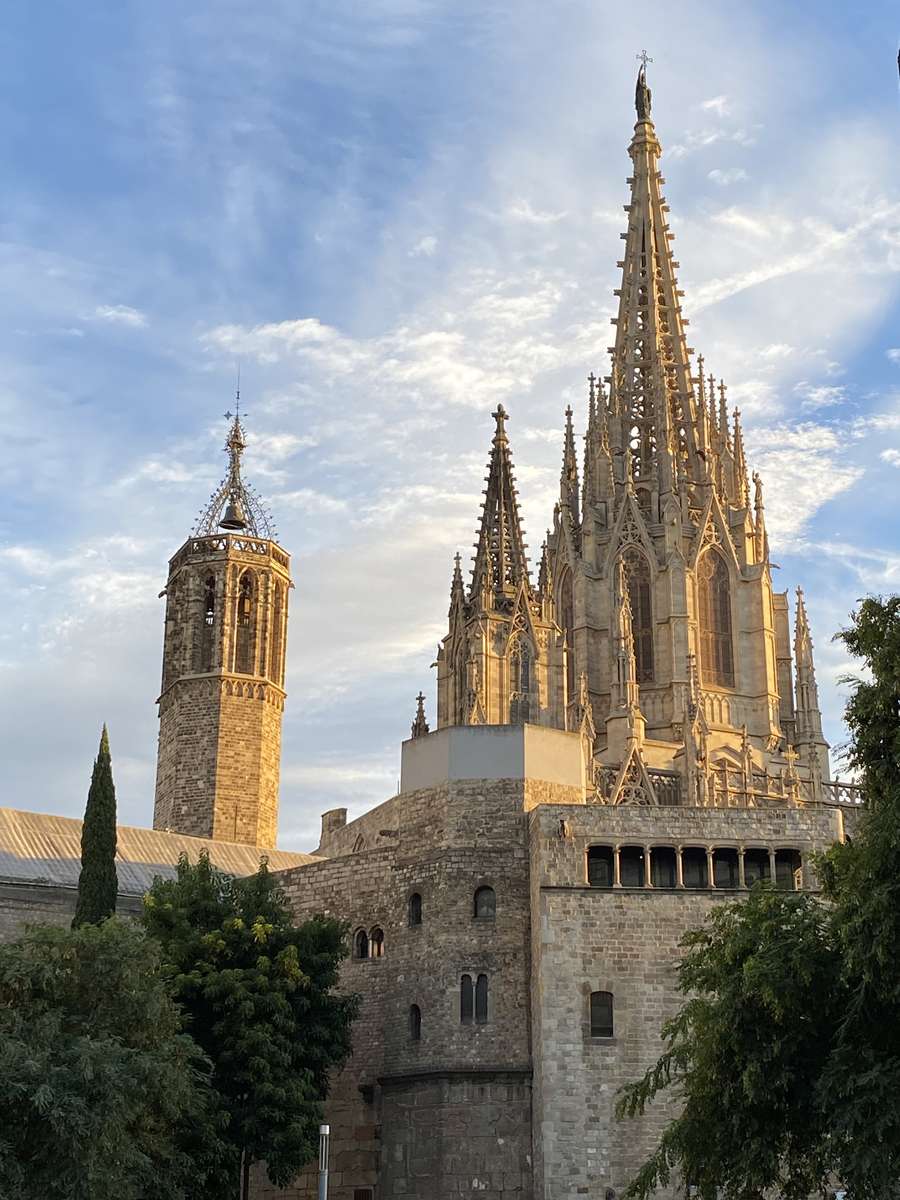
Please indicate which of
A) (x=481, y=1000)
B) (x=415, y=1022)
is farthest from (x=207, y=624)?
(x=481, y=1000)

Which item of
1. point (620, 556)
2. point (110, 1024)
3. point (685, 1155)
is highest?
point (620, 556)

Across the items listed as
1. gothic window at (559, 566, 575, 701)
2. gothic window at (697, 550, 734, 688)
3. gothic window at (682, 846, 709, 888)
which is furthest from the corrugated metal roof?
gothic window at (697, 550, 734, 688)

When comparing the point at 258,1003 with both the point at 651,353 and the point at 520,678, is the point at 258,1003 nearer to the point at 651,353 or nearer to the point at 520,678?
the point at 520,678

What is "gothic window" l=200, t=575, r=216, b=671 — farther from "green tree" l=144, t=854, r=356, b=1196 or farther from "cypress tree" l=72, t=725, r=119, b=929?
"green tree" l=144, t=854, r=356, b=1196

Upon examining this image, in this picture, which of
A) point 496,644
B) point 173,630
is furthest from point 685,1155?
point 173,630

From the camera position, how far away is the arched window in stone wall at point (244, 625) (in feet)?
220

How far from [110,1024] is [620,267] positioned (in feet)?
204

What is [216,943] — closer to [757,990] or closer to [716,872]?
[716,872]

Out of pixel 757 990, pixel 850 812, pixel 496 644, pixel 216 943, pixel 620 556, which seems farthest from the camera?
pixel 620 556

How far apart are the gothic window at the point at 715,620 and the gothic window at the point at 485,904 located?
34531mm

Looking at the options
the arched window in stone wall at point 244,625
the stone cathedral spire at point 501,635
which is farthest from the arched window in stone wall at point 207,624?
the stone cathedral spire at point 501,635

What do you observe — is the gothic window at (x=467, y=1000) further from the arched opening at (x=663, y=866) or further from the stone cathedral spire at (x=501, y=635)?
the stone cathedral spire at (x=501, y=635)

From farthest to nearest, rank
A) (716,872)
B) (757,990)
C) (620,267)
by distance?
1. (620,267)
2. (716,872)
3. (757,990)

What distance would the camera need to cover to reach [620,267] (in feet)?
278
